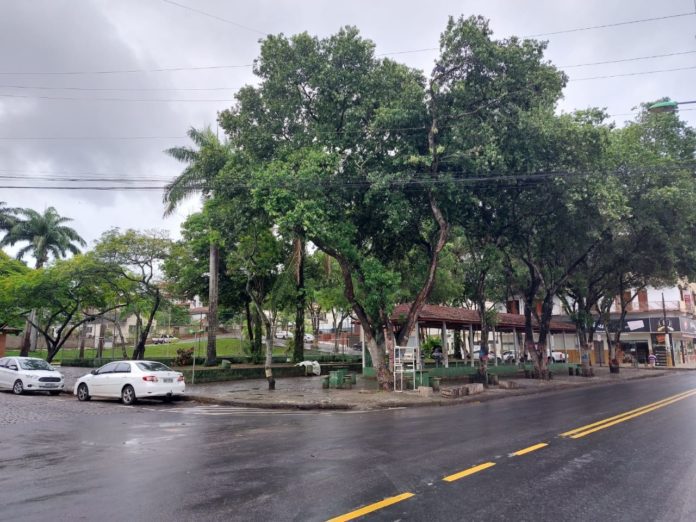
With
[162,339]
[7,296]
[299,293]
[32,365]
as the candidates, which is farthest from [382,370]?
[162,339]

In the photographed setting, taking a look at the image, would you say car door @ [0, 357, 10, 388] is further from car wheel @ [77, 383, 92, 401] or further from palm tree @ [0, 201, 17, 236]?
palm tree @ [0, 201, 17, 236]

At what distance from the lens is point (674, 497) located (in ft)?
19.9

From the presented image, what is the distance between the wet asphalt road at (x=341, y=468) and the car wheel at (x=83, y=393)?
223 inches

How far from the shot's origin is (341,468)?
746 centimetres

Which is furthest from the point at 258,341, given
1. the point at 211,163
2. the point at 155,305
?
the point at 211,163

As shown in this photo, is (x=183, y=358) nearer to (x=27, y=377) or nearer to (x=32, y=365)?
(x=32, y=365)

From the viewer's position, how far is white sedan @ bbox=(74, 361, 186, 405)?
1766 cm

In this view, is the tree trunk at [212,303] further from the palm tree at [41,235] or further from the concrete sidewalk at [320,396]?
the palm tree at [41,235]

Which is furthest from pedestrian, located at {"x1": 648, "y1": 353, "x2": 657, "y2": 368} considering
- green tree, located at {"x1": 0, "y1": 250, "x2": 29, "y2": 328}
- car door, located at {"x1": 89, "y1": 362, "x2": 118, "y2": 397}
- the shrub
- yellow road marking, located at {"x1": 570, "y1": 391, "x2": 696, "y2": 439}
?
green tree, located at {"x1": 0, "y1": 250, "x2": 29, "y2": 328}

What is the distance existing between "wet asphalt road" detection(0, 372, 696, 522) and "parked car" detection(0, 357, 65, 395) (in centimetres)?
828

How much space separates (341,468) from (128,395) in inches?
513

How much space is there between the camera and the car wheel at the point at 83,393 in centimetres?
1908

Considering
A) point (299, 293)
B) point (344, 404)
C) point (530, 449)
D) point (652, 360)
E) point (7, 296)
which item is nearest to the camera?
point (530, 449)

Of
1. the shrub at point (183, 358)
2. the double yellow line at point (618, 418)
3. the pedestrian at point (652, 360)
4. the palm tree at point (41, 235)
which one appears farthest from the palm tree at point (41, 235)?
the pedestrian at point (652, 360)
